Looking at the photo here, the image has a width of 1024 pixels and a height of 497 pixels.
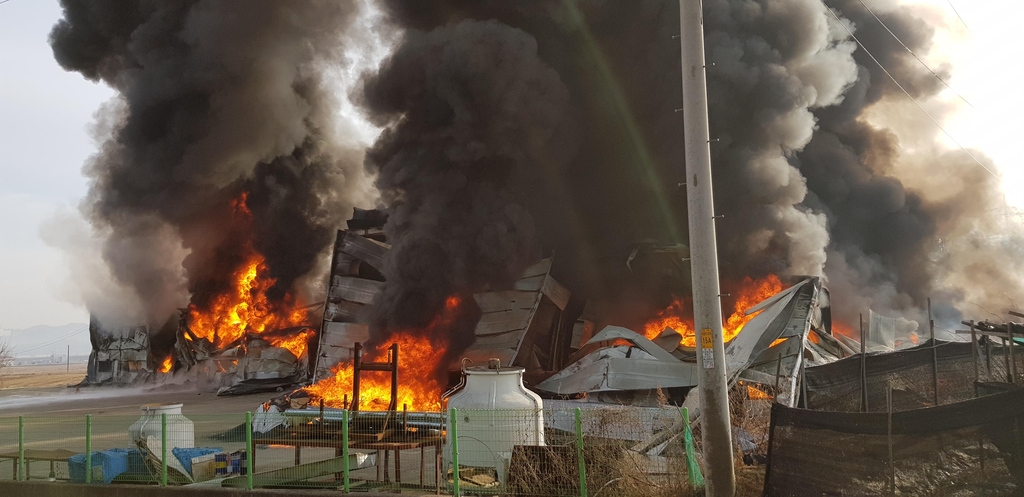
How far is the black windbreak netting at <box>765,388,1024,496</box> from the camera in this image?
223 inches

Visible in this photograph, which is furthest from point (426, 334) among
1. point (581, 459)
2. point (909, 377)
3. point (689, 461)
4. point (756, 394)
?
point (689, 461)

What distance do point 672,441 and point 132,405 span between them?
24.1 metres

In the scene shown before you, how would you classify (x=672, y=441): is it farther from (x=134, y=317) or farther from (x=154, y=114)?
(x=134, y=317)

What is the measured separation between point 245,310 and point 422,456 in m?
30.1

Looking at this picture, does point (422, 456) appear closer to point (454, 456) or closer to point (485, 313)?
point (454, 456)

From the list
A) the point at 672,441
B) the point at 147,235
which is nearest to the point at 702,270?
the point at 672,441

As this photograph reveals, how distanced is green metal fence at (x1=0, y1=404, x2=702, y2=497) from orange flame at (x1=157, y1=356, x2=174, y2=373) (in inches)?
1022

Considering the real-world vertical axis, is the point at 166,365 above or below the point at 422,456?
above

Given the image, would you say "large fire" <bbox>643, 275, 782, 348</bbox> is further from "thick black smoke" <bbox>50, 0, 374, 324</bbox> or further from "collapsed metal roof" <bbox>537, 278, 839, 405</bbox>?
"thick black smoke" <bbox>50, 0, 374, 324</bbox>

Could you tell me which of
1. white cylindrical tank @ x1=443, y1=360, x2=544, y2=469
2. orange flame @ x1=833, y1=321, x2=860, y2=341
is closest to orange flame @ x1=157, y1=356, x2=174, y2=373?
orange flame @ x1=833, y1=321, x2=860, y2=341

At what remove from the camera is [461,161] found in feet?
75.3

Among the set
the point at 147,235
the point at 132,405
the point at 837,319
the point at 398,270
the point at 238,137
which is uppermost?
the point at 238,137

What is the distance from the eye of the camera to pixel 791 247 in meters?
20.9

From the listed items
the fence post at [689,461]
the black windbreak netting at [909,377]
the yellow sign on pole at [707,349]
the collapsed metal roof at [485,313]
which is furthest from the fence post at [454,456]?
the collapsed metal roof at [485,313]
